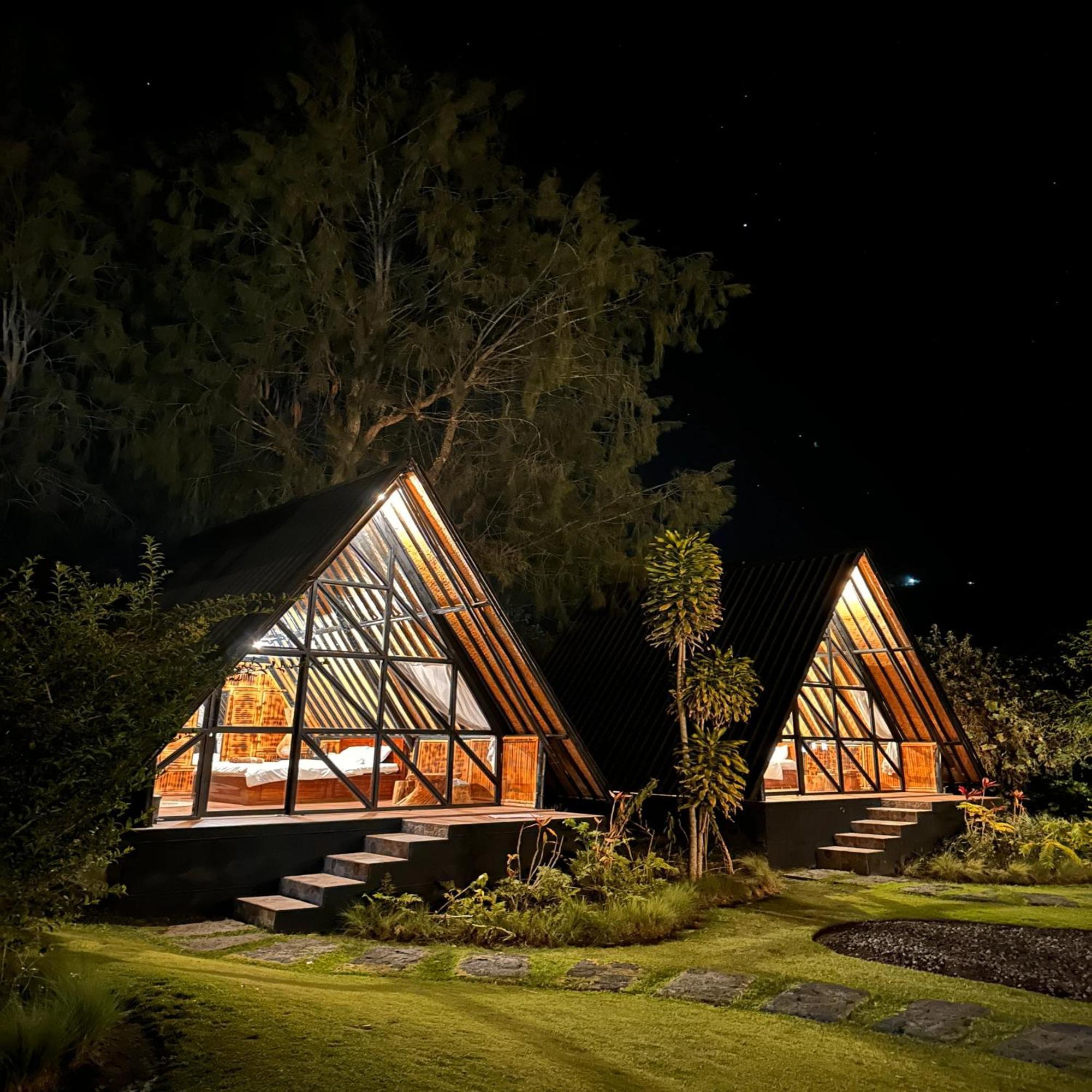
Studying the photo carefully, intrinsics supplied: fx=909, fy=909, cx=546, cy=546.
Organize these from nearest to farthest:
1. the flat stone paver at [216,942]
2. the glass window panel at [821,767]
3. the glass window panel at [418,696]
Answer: the flat stone paver at [216,942] < the glass window panel at [418,696] < the glass window panel at [821,767]

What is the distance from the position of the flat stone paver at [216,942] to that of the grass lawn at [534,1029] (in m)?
0.16

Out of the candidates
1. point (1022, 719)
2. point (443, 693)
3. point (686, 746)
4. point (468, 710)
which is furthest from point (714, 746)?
point (1022, 719)

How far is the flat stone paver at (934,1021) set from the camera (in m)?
4.66

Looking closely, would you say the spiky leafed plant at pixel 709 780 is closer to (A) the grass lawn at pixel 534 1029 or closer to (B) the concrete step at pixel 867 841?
(B) the concrete step at pixel 867 841

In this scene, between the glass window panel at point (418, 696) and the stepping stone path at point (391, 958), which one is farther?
the glass window panel at point (418, 696)

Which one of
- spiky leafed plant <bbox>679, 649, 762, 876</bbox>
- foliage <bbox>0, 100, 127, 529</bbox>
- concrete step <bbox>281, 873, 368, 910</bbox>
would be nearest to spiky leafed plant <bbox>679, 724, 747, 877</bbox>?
spiky leafed plant <bbox>679, 649, 762, 876</bbox>

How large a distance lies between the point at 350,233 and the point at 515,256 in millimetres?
2858

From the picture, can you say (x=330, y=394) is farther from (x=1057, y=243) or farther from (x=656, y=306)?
(x=1057, y=243)

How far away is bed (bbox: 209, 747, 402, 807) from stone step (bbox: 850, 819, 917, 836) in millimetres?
6138

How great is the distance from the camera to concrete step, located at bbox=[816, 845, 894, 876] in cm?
1103

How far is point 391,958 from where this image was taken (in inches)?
242

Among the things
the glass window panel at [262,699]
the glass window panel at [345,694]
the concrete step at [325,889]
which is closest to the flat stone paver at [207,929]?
the concrete step at [325,889]

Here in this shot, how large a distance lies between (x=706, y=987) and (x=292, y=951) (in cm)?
280

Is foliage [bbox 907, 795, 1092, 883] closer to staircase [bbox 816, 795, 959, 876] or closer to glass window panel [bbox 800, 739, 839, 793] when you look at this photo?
staircase [bbox 816, 795, 959, 876]
